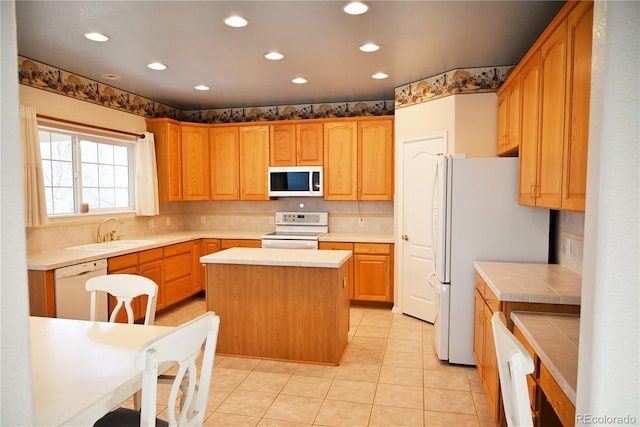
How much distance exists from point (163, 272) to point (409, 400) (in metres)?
3.01

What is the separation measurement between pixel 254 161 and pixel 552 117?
12.6ft

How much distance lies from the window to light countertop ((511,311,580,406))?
409cm

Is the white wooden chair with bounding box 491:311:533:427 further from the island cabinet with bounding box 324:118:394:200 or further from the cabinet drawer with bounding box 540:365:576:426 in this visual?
the island cabinet with bounding box 324:118:394:200

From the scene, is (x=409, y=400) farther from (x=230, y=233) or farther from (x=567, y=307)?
(x=230, y=233)

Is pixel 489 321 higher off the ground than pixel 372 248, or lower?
lower

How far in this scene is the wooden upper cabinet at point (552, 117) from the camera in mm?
2135

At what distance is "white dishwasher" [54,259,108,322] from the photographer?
3189 millimetres

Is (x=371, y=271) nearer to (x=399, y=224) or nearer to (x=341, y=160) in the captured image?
(x=399, y=224)

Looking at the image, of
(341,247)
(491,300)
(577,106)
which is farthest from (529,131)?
(341,247)

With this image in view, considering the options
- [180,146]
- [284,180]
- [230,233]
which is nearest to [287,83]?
[284,180]

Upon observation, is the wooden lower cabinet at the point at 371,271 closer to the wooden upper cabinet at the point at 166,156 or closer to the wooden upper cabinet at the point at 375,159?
the wooden upper cabinet at the point at 375,159

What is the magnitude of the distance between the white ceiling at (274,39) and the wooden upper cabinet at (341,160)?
66 cm

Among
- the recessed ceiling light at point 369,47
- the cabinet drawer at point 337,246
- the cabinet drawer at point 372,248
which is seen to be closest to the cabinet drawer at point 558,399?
the recessed ceiling light at point 369,47

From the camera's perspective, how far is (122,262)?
3.85m
